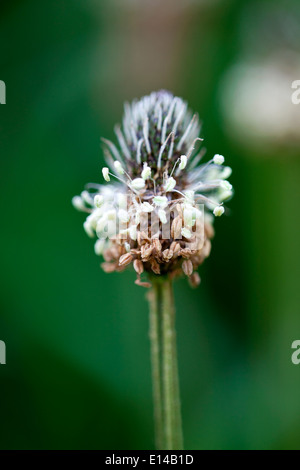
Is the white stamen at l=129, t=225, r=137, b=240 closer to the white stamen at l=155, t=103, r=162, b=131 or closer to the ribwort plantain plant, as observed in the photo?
the ribwort plantain plant

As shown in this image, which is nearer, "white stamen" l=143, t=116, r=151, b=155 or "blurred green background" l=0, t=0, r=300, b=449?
"white stamen" l=143, t=116, r=151, b=155

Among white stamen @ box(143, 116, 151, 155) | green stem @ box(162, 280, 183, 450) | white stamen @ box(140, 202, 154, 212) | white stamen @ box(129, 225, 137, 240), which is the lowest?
green stem @ box(162, 280, 183, 450)

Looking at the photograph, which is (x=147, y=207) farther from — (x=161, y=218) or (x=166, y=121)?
(x=166, y=121)

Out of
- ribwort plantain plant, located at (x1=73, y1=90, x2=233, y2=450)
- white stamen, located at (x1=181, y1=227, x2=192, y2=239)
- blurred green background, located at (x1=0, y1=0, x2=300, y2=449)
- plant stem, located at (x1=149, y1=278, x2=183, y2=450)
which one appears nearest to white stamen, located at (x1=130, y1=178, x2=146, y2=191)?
ribwort plantain plant, located at (x1=73, y1=90, x2=233, y2=450)

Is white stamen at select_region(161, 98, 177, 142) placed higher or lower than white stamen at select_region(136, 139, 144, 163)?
higher

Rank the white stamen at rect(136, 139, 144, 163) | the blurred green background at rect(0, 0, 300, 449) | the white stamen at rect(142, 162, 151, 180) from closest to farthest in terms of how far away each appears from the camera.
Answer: the white stamen at rect(142, 162, 151, 180), the white stamen at rect(136, 139, 144, 163), the blurred green background at rect(0, 0, 300, 449)
